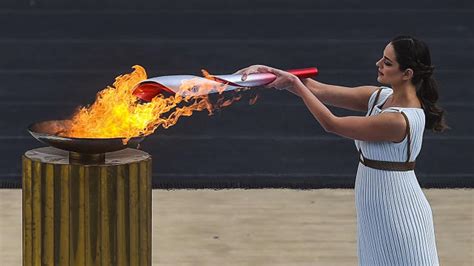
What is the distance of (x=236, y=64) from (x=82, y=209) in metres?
3.75

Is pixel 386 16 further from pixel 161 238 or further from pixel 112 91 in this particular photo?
pixel 112 91

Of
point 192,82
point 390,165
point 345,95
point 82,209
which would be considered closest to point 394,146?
point 390,165

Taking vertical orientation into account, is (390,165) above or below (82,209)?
above

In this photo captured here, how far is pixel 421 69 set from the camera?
13.4 feet

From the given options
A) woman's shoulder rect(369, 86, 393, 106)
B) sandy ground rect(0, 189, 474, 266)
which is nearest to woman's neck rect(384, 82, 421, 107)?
woman's shoulder rect(369, 86, 393, 106)

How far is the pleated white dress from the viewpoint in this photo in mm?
4133

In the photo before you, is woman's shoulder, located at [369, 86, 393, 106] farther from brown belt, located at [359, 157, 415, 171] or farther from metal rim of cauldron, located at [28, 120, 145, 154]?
metal rim of cauldron, located at [28, 120, 145, 154]

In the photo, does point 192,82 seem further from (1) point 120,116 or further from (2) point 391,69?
(2) point 391,69

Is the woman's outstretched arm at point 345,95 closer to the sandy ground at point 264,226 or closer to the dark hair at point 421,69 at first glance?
the dark hair at point 421,69

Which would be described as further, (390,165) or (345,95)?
(345,95)

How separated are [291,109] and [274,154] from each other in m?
0.34

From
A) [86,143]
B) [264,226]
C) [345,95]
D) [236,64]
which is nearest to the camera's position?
[86,143]

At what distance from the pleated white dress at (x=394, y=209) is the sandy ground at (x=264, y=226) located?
160 cm

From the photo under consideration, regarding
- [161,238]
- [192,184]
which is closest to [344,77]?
[192,184]
